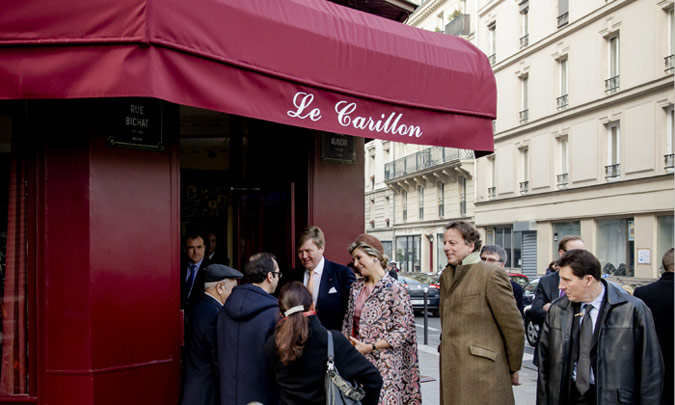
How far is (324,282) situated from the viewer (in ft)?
19.8

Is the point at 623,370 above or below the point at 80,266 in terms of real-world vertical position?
below

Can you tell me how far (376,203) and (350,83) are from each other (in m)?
47.1

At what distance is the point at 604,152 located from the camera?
2598cm

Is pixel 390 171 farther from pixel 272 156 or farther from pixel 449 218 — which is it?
pixel 272 156

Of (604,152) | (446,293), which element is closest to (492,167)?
(604,152)

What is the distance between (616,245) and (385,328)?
22.3m

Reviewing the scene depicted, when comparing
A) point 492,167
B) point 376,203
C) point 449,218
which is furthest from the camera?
point 376,203

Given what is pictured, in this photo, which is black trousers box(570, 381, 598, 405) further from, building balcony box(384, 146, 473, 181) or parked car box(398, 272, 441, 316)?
building balcony box(384, 146, 473, 181)

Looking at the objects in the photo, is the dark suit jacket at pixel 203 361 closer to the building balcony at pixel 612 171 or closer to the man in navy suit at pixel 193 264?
the man in navy suit at pixel 193 264

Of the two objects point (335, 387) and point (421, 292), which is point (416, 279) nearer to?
point (421, 292)

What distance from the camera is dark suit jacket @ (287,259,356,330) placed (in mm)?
6027

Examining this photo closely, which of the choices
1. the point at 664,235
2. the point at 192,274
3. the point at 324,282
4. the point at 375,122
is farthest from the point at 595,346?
the point at 664,235

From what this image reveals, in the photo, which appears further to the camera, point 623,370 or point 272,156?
point 272,156

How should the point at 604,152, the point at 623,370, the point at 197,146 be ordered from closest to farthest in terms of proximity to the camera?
1. the point at 623,370
2. the point at 197,146
3. the point at 604,152
